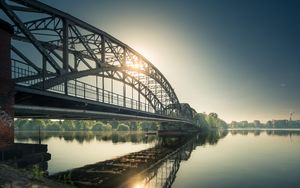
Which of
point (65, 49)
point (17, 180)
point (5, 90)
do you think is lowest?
point (17, 180)

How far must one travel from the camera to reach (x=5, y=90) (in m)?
17.7

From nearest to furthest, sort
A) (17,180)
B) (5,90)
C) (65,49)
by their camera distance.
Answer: (17,180) < (5,90) < (65,49)

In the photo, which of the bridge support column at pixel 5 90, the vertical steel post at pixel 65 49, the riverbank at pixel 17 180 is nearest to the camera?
the riverbank at pixel 17 180

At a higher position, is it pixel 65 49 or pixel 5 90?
pixel 65 49

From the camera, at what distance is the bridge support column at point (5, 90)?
56.4ft

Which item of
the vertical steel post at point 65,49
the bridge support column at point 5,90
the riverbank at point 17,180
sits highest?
the vertical steel post at point 65,49

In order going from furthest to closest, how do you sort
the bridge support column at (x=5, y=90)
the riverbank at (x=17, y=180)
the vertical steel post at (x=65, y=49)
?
the vertical steel post at (x=65, y=49), the bridge support column at (x=5, y=90), the riverbank at (x=17, y=180)

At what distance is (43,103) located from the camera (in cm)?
2662

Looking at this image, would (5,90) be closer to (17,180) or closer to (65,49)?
(17,180)

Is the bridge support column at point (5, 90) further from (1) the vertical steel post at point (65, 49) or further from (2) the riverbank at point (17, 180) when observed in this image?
(1) the vertical steel post at point (65, 49)

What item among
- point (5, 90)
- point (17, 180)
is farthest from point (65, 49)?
point (17, 180)

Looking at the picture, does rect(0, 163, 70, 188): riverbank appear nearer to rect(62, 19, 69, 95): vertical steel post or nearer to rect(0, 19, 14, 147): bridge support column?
rect(0, 19, 14, 147): bridge support column

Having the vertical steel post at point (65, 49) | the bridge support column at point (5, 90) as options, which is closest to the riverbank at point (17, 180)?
the bridge support column at point (5, 90)

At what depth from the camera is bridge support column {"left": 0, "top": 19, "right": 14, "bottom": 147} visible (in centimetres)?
1720
